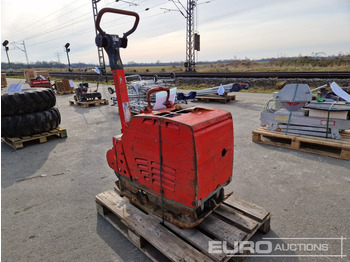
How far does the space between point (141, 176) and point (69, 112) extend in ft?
27.7

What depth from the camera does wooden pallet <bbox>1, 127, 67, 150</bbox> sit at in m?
5.46

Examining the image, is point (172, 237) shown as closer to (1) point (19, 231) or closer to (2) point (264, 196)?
(2) point (264, 196)

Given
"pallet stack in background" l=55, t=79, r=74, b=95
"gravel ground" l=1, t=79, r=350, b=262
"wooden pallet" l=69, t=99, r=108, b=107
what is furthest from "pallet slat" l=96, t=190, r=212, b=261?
"pallet stack in background" l=55, t=79, r=74, b=95

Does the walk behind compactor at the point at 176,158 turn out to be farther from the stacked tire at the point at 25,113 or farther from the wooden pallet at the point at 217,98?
the wooden pallet at the point at 217,98

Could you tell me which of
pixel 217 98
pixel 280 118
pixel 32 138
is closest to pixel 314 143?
pixel 280 118

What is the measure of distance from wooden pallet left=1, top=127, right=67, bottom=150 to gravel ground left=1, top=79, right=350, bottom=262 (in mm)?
199

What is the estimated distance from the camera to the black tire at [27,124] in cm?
548

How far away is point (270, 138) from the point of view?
558cm

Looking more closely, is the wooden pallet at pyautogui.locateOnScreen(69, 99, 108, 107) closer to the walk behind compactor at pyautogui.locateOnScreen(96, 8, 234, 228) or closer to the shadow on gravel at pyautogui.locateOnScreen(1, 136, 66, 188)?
the shadow on gravel at pyautogui.locateOnScreen(1, 136, 66, 188)

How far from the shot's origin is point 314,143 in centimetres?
460

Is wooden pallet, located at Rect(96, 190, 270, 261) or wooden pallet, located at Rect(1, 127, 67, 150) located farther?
wooden pallet, located at Rect(1, 127, 67, 150)

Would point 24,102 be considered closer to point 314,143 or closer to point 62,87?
point 314,143

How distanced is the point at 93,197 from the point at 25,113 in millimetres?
3699

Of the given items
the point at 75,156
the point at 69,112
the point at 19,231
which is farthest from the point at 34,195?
the point at 69,112
